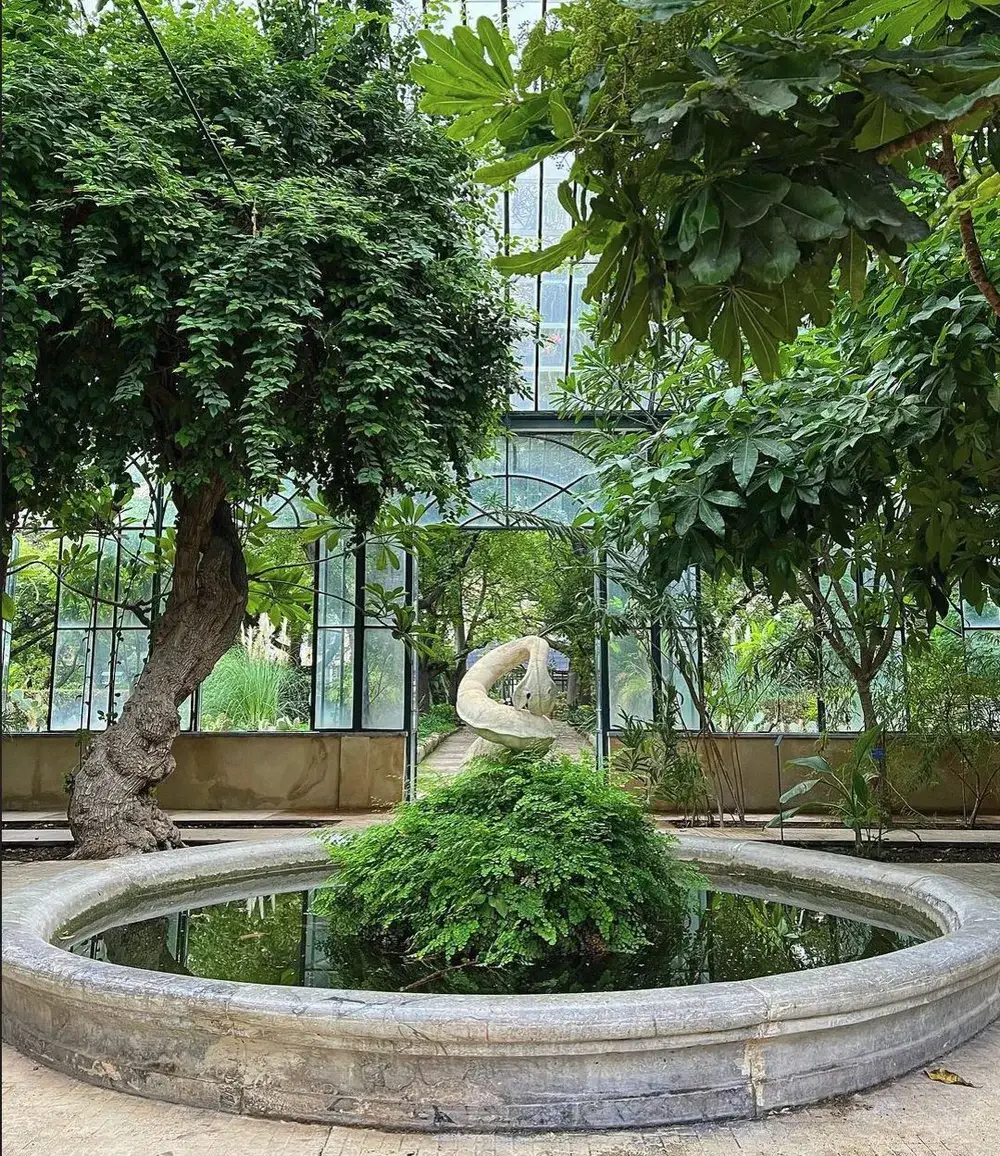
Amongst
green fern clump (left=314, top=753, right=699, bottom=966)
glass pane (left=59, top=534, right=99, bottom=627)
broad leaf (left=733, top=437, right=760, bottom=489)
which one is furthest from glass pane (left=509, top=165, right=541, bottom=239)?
green fern clump (left=314, top=753, right=699, bottom=966)

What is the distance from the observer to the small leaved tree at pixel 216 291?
5.86 m

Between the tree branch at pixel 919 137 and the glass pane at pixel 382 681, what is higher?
the tree branch at pixel 919 137

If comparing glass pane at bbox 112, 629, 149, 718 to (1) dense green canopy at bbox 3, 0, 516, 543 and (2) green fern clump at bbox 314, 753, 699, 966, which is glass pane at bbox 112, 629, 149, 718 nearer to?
(1) dense green canopy at bbox 3, 0, 516, 543

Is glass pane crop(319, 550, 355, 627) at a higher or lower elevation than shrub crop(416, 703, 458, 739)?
higher

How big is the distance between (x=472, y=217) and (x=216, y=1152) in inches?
249

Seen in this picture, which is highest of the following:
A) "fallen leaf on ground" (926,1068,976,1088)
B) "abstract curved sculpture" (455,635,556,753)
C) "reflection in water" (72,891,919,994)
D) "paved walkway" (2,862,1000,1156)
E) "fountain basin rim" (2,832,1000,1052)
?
"abstract curved sculpture" (455,635,556,753)

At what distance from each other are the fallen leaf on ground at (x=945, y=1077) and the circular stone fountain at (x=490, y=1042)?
0.06 meters

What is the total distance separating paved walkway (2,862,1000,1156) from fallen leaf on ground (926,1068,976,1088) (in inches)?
1.8

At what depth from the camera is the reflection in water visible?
11.3 feet

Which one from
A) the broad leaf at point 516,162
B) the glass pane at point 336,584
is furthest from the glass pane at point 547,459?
the broad leaf at point 516,162

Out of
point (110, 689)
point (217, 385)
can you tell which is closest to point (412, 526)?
point (217, 385)

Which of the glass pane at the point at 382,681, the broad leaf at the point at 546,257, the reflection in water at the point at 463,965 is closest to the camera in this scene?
the broad leaf at the point at 546,257

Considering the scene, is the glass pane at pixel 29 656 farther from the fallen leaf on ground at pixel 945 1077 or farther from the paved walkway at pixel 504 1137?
the fallen leaf on ground at pixel 945 1077

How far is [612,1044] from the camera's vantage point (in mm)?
2590
